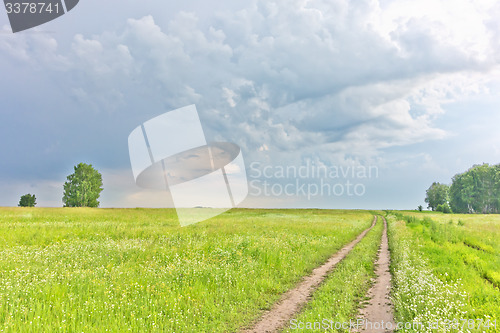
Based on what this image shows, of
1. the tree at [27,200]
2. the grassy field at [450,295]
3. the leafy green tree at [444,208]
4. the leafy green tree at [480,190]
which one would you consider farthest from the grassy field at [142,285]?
the leafy green tree at [444,208]

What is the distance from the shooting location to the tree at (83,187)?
8465cm

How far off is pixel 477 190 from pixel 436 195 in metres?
37.4

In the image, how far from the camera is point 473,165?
390 ft

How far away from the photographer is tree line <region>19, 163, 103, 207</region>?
278 feet

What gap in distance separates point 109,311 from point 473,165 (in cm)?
15175

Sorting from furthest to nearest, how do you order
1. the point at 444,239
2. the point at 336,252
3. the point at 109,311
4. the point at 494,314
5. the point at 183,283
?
the point at 444,239
the point at 336,252
the point at 183,283
the point at 109,311
the point at 494,314

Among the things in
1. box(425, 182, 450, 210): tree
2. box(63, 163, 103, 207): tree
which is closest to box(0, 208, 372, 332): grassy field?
box(63, 163, 103, 207): tree

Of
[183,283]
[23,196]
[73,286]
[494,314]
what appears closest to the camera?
[494,314]

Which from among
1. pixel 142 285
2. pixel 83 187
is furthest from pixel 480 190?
pixel 83 187

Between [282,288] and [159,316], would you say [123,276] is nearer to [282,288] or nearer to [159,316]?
[159,316]

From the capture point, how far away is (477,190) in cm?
10625

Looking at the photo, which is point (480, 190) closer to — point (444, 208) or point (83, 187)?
point (444, 208)

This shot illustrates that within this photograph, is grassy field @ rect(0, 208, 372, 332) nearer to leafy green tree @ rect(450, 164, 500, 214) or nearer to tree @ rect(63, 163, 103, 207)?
tree @ rect(63, 163, 103, 207)

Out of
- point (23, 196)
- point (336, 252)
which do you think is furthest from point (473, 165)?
point (23, 196)
